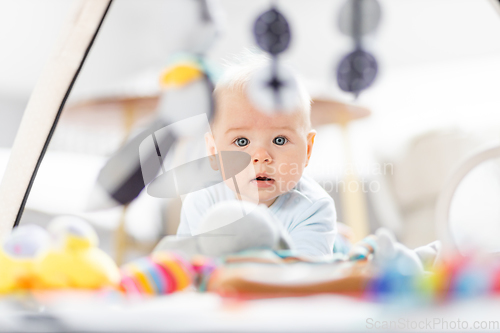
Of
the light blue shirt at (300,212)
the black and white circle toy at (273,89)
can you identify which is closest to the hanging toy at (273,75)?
the black and white circle toy at (273,89)

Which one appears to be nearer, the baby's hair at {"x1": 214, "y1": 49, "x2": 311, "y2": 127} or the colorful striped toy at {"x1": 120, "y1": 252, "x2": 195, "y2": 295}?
the colorful striped toy at {"x1": 120, "y1": 252, "x2": 195, "y2": 295}

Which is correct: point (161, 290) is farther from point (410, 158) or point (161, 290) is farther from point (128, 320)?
point (410, 158)

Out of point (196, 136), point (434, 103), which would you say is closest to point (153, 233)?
point (196, 136)

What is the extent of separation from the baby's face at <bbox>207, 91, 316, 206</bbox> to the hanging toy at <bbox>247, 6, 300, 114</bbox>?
0.02 metres

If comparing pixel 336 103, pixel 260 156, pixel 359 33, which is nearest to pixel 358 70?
pixel 359 33

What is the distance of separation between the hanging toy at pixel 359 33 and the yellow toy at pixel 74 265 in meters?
0.30

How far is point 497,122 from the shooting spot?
1396 mm

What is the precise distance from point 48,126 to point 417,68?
4.91 ft

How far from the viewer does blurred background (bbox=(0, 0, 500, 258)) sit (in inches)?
24.2

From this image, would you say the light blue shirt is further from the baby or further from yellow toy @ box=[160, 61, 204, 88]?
yellow toy @ box=[160, 61, 204, 88]

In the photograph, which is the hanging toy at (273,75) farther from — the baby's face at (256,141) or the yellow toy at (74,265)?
the yellow toy at (74,265)

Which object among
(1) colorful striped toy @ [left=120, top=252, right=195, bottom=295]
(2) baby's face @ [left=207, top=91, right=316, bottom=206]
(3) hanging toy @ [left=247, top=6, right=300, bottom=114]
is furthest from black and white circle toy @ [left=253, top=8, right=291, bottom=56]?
(1) colorful striped toy @ [left=120, top=252, right=195, bottom=295]

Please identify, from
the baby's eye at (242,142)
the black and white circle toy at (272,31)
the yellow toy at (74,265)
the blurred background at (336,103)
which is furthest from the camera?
the blurred background at (336,103)

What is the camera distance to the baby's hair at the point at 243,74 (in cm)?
48
